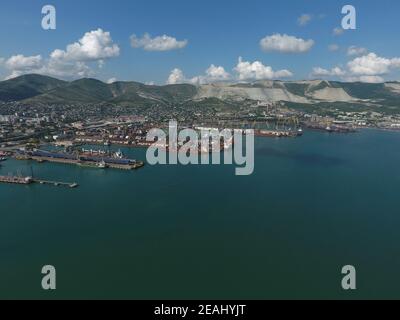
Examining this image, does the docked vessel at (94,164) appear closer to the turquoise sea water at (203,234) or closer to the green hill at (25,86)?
the turquoise sea water at (203,234)

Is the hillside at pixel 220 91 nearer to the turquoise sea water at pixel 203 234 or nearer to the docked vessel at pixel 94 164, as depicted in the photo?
the docked vessel at pixel 94 164

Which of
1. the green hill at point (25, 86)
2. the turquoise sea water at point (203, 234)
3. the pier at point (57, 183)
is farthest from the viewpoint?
the green hill at point (25, 86)

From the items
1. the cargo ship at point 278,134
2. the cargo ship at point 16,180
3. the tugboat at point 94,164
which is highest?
the cargo ship at point 278,134

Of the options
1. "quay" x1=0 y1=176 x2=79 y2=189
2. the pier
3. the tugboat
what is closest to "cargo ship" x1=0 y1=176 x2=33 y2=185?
"quay" x1=0 y1=176 x2=79 y2=189

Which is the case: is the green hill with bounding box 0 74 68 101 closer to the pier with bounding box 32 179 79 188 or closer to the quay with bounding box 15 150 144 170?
the quay with bounding box 15 150 144 170

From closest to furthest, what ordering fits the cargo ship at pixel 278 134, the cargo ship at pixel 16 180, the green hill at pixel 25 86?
the cargo ship at pixel 16 180 < the cargo ship at pixel 278 134 < the green hill at pixel 25 86

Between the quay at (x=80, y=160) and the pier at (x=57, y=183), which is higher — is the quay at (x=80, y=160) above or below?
above

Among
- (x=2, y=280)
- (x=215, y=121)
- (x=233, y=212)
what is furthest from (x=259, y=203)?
(x=215, y=121)

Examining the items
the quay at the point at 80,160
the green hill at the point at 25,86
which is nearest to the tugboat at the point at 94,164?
the quay at the point at 80,160

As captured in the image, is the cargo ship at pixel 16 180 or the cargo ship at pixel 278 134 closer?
the cargo ship at pixel 16 180
